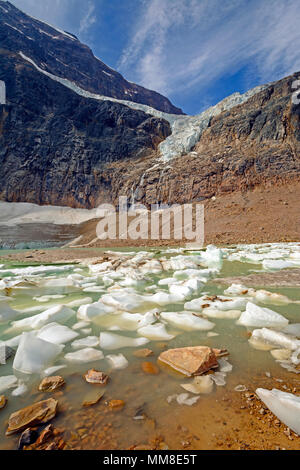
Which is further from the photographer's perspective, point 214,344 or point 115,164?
point 115,164

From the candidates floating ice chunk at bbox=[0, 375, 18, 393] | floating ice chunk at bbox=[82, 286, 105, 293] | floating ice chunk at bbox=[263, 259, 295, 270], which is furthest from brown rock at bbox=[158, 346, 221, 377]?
floating ice chunk at bbox=[263, 259, 295, 270]

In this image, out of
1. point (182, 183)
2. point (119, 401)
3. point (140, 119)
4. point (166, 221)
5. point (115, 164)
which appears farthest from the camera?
point (140, 119)

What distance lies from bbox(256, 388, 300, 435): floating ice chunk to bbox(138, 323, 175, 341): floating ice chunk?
104cm

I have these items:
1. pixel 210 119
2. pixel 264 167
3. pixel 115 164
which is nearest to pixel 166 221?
pixel 264 167

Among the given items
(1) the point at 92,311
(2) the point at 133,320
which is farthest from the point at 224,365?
(1) the point at 92,311

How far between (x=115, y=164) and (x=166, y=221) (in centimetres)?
2220

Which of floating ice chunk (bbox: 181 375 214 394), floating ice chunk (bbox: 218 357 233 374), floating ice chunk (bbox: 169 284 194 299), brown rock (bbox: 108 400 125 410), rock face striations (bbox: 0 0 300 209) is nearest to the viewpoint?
brown rock (bbox: 108 400 125 410)

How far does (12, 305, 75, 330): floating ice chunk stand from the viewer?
256 centimetres

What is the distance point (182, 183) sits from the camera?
32.6 metres

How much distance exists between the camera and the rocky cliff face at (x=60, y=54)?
6494 cm

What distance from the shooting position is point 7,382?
1581mm

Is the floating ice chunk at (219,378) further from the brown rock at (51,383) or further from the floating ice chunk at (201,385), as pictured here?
the brown rock at (51,383)

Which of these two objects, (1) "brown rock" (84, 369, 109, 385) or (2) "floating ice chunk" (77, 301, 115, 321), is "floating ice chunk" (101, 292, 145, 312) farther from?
(1) "brown rock" (84, 369, 109, 385)
